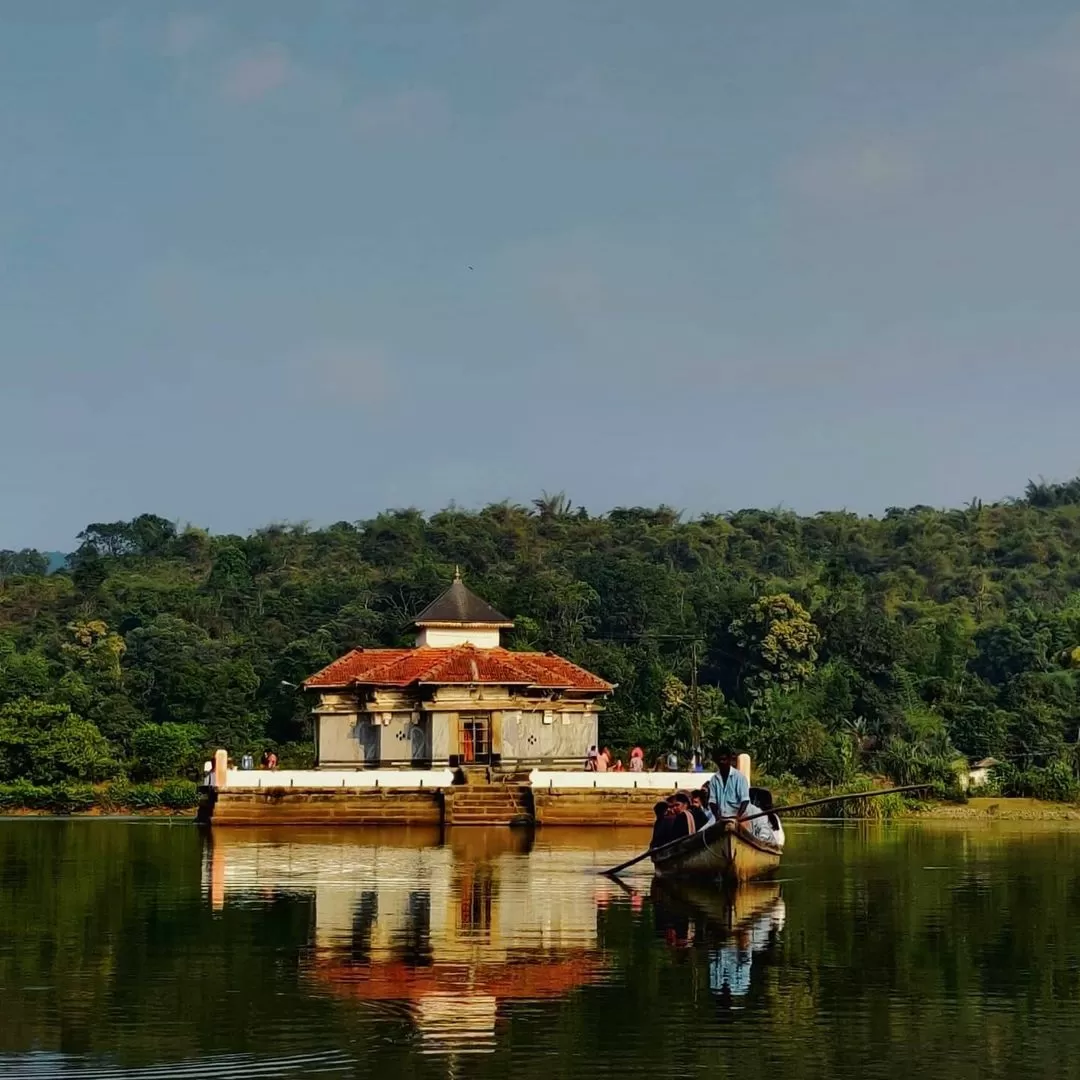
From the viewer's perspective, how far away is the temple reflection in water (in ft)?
52.1

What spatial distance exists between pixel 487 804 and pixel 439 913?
18.8m

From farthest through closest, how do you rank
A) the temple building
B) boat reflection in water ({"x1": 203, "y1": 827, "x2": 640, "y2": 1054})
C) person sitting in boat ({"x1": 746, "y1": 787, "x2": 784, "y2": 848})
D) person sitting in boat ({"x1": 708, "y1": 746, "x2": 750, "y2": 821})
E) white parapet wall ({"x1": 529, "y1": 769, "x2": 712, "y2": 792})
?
1. the temple building
2. white parapet wall ({"x1": 529, "y1": 769, "x2": 712, "y2": 792})
3. person sitting in boat ({"x1": 746, "y1": 787, "x2": 784, "y2": 848})
4. person sitting in boat ({"x1": 708, "y1": 746, "x2": 750, "y2": 821})
5. boat reflection in water ({"x1": 203, "y1": 827, "x2": 640, "y2": 1054})

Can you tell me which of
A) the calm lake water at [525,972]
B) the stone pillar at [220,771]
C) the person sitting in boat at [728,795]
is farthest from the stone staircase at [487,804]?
the person sitting in boat at [728,795]

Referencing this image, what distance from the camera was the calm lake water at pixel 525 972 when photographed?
1317 cm

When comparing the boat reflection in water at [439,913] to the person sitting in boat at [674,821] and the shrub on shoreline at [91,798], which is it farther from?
the shrub on shoreline at [91,798]

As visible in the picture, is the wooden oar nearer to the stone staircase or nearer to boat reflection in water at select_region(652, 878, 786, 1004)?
boat reflection in water at select_region(652, 878, 786, 1004)

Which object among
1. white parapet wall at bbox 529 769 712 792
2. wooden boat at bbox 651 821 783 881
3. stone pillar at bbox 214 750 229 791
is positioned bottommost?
wooden boat at bbox 651 821 783 881

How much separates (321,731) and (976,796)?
63.0ft

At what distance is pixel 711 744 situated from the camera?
2245 inches

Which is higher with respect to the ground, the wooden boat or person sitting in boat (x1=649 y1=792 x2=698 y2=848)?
person sitting in boat (x1=649 y1=792 x2=698 y2=848)

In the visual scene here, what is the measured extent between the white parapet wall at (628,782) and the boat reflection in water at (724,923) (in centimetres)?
1355

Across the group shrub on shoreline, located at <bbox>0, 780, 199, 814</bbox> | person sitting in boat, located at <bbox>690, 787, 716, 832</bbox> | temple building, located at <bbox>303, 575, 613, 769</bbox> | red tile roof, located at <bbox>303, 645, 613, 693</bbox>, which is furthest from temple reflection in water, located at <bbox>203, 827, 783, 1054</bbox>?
shrub on shoreline, located at <bbox>0, 780, 199, 814</bbox>

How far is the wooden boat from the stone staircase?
46.5ft

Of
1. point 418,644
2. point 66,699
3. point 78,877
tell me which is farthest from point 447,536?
point 78,877
